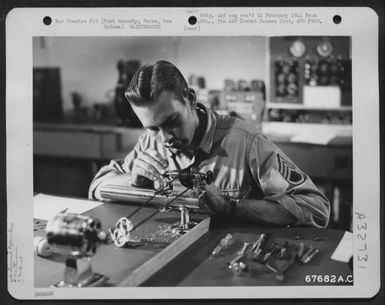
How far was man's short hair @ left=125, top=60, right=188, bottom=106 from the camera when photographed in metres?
1.02

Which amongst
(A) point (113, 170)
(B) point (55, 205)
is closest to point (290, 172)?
(A) point (113, 170)

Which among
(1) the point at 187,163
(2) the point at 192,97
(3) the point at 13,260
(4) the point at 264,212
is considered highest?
(2) the point at 192,97

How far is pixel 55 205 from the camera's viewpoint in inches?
41.9

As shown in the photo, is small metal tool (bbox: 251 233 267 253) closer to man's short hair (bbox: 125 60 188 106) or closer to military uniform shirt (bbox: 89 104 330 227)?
military uniform shirt (bbox: 89 104 330 227)

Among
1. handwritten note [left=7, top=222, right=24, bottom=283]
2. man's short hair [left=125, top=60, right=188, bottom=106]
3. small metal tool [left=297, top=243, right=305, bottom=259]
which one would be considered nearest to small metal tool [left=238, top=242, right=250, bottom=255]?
small metal tool [left=297, top=243, right=305, bottom=259]

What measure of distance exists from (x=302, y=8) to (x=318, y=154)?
14.0 inches

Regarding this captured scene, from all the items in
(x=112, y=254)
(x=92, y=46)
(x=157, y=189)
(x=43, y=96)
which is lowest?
(x=112, y=254)

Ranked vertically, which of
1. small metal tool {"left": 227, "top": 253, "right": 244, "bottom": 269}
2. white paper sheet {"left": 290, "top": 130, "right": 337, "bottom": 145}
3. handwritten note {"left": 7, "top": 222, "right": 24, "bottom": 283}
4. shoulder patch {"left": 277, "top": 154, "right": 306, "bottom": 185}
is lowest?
handwritten note {"left": 7, "top": 222, "right": 24, "bottom": 283}

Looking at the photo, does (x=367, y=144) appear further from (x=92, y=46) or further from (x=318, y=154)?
(x=92, y=46)

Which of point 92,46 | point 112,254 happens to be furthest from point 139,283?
point 92,46

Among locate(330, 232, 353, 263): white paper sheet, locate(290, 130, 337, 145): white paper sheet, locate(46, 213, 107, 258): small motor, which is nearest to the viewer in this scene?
locate(46, 213, 107, 258): small motor

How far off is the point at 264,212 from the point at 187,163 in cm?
20

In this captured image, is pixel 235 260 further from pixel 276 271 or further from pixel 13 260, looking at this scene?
pixel 13 260

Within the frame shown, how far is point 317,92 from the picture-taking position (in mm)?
1317
